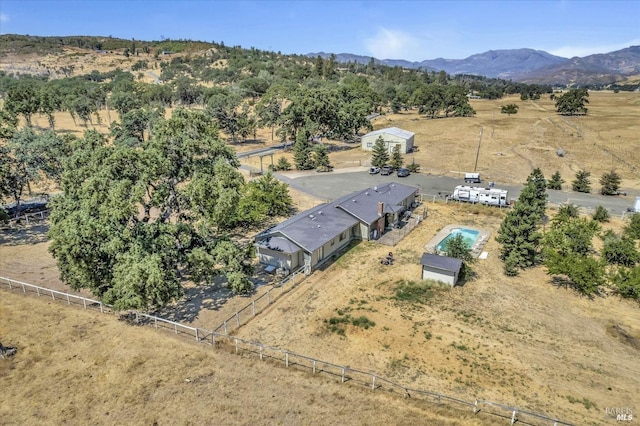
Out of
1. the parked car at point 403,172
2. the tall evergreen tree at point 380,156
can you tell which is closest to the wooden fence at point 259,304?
the parked car at point 403,172

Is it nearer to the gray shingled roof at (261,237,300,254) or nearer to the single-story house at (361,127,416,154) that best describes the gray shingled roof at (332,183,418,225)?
the gray shingled roof at (261,237,300,254)

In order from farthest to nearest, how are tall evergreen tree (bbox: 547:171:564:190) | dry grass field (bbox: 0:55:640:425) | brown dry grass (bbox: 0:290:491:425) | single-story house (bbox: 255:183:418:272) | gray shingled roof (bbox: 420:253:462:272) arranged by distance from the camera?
tall evergreen tree (bbox: 547:171:564:190)
single-story house (bbox: 255:183:418:272)
gray shingled roof (bbox: 420:253:462:272)
dry grass field (bbox: 0:55:640:425)
brown dry grass (bbox: 0:290:491:425)

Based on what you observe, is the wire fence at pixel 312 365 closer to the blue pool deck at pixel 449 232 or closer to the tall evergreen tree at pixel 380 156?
the blue pool deck at pixel 449 232

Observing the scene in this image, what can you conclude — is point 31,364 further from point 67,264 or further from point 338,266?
point 338,266

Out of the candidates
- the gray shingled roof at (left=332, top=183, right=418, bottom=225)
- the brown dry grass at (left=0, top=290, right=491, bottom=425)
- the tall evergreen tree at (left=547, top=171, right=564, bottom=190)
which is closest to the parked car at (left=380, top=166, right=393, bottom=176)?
the gray shingled roof at (left=332, top=183, right=418, bottom=225)

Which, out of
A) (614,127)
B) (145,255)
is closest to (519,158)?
(614,127)

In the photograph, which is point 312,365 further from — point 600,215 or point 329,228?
point 600,215

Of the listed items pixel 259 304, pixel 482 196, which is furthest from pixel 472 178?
pixel 259 304
